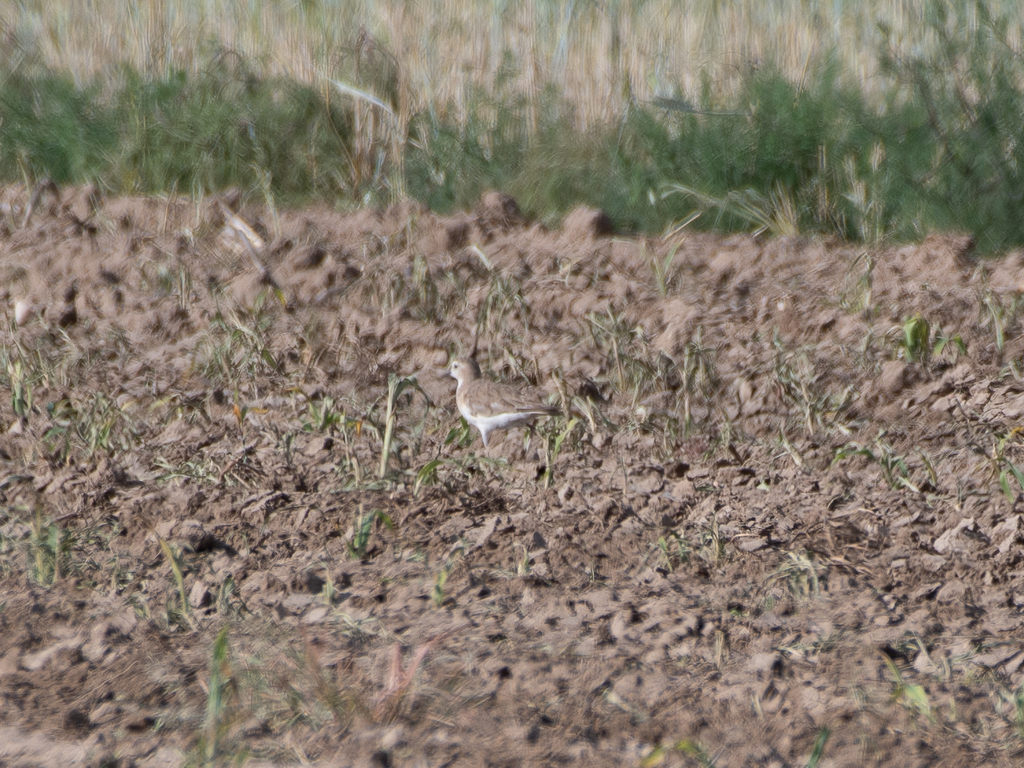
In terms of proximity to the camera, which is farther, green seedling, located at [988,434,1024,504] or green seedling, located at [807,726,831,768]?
green seedling, located at [988,434,1024,504]

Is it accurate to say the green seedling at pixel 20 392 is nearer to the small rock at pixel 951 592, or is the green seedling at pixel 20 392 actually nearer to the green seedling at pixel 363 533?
the green seedling at pixel 363 533

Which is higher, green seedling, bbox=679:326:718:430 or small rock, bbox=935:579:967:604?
small rock, bbox=935:579:967:604

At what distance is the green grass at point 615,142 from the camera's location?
5.63 meters

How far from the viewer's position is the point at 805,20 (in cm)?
728

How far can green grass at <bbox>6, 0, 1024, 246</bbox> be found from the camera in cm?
563

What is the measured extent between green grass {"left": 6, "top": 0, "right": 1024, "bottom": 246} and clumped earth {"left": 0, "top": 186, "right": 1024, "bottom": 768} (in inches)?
20.1

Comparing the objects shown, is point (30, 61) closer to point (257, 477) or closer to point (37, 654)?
point (257, 477)

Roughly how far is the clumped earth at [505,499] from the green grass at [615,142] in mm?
510

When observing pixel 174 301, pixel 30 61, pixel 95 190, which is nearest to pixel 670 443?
pixel 174 301

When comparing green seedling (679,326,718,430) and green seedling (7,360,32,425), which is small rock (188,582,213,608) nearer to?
green seedling (7,360,32,425)

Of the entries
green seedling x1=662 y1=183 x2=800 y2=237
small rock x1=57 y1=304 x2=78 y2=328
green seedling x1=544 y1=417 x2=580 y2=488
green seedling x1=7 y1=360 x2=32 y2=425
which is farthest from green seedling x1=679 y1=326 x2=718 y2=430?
small rock x1=57 y1=304 x2=78 y2=328

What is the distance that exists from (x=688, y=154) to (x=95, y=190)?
136 inches

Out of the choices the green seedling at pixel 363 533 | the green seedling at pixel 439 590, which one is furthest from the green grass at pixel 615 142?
the green seedling at pixel 439 590

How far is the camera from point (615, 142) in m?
6.47
